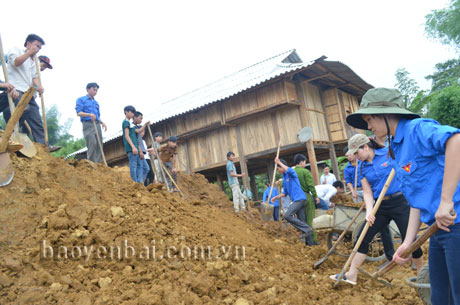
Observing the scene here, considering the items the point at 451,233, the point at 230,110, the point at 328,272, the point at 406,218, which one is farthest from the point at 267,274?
the point at 230,110

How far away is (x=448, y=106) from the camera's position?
16766 mm

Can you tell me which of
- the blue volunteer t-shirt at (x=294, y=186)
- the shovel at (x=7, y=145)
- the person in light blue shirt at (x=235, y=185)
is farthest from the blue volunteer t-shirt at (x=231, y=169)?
the shovel at (x=7, y=145)

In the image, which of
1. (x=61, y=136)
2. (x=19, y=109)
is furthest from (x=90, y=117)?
(x=61, y=136)

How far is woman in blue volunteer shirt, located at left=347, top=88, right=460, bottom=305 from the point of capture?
166cm

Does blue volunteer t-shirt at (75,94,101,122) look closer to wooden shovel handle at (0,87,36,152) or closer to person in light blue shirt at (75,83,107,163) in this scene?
person in light blue shirt at (75,83,107,163)

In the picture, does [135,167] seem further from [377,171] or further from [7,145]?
[377,171]

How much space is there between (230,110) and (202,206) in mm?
5927

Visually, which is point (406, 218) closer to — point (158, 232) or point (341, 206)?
point (341, 206)

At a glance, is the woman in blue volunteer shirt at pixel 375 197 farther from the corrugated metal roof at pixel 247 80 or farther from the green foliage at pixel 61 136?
the green foliage at pixel 61 136

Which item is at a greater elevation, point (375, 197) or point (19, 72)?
point (19, 72)

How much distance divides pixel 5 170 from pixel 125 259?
1.85 m

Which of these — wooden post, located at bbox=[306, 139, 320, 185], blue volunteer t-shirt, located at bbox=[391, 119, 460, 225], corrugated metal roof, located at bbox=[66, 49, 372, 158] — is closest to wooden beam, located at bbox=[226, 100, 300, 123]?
corrugated metal roof, located at bbox=[66, 49, 372, 158]

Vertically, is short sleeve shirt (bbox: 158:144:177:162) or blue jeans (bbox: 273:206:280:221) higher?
short sleeve shirt (bbox: 158:144:177:162)

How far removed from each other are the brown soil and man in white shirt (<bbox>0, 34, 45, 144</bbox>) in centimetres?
67
